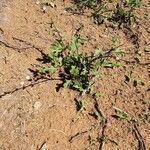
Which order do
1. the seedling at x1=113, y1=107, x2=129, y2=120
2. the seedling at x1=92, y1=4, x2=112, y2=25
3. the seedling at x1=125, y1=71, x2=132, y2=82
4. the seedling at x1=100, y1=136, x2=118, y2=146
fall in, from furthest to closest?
the seedling at x1=92, y1=4, x2=112, y2=25
the seedling at x1=125, y1=71, x2=132, y2=82
the seedling at x1=113, y1=107, x2=129, y2=120
the seedling at x1=100, y1=136, x2=118, y2=146

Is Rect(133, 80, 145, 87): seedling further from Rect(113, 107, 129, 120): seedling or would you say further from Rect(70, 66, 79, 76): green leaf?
Rect(70, 66, 79, 76): green leaf

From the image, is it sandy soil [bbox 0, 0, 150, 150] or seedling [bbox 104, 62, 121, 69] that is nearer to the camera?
sandy soil [bbox 0, 0, 150, 150]

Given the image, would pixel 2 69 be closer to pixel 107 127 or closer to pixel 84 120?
pixel 84 120

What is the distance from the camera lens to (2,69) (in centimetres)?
359

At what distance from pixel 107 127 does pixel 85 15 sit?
1647 millimetres

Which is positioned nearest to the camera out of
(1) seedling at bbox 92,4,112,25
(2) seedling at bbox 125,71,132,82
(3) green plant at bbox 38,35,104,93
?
(3) green plant at bbox 38,35,104,93

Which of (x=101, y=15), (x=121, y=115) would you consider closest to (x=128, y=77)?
(x=121, y=115)

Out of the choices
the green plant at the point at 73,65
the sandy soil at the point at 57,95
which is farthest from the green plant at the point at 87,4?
the green plant at the point at 73,65

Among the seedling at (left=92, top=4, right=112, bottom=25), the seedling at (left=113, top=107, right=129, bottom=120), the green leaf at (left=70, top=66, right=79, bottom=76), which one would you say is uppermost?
the seedling at (left=92, top=4, right=112, bottom=25)

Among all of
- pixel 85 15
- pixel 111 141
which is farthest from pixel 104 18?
pixel 111 141

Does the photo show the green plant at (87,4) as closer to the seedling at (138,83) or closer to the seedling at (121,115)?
the seedling at (138,83)

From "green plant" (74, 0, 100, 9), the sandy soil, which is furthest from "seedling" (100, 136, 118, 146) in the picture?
"green plant" (74, 0, 100, 9)

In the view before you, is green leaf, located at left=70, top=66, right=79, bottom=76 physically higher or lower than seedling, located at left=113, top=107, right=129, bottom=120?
higher

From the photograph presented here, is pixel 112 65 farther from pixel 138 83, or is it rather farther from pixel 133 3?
pixel 133 3
